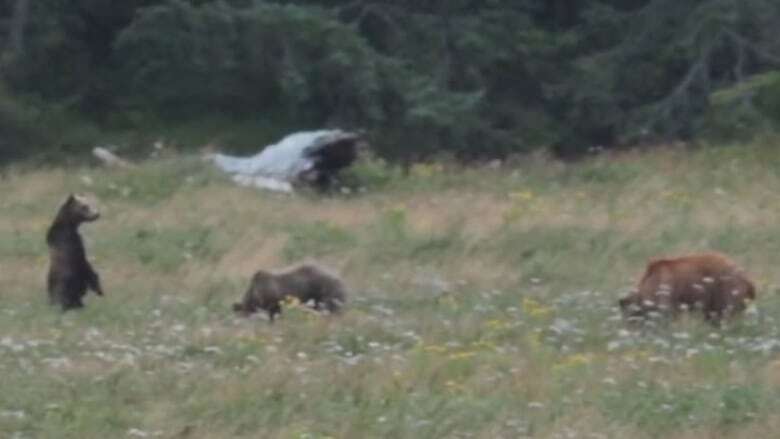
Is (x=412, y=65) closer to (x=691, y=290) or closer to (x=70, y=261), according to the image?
(x=70, y=261)

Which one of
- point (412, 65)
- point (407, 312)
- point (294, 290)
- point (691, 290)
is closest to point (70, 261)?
point (294, 290)

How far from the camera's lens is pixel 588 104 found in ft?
108

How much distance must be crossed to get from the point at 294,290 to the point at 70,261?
1.74 meters

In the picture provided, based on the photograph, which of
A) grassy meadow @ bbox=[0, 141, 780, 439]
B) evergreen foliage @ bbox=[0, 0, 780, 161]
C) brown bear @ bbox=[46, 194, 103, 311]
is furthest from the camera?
evergreen foliage @ bbox=[0, 0, 780, 161]

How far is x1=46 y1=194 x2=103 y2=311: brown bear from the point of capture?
1510cm

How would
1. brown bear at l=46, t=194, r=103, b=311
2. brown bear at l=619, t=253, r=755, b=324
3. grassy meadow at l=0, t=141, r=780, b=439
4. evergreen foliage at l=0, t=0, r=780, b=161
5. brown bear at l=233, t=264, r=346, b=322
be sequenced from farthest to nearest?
evergreen foliage at l=0, t=0, r=780, b=161
brown bear at l=46, t=194, r=103, b=311
brown bear at l=233, t=264, r=346, b=322
brown bear at l=619, t=253, r=755, b=324
grassy meadow at l=0, t=141, r=780, b=439

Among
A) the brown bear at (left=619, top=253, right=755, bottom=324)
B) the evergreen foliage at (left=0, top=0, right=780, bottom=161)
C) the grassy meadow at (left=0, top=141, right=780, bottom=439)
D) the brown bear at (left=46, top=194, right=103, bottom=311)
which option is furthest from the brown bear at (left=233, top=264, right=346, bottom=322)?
the evergreen foliage at (left=0, top=0, right=780, bottom=161)

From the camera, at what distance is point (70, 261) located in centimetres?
1526

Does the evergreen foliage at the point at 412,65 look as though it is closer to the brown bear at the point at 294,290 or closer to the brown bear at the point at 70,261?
the brown bear at the point at 70,261

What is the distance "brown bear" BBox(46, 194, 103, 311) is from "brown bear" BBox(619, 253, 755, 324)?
368 centimetres

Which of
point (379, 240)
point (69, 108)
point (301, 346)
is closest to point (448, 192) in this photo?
point (379, 240)

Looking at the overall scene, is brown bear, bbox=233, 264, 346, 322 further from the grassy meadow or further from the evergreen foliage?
the evergreen foliage

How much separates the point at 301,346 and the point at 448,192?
929 centimetres

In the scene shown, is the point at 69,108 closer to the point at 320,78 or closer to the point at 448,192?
the point at 320,78
